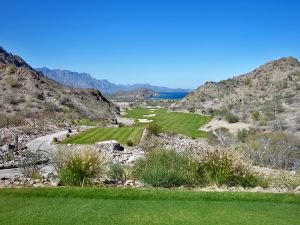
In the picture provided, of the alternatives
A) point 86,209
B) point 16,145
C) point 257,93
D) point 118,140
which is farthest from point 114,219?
point 257,93

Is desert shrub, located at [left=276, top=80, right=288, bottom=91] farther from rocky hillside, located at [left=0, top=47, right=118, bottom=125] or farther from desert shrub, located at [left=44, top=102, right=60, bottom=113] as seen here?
desert shrub, located at [left=44, top=102, right=60, bottom=113]

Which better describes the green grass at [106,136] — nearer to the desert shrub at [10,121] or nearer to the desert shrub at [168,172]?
the desert shrub at [10,121]

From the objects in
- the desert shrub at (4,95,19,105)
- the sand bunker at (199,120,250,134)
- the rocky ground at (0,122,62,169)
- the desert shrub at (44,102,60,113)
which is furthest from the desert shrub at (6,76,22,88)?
the sand bunker at (199,120,250,134)

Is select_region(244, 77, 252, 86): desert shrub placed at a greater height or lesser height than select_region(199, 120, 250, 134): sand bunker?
greater

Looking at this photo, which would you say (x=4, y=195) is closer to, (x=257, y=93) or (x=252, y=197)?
(x=252, y=197)

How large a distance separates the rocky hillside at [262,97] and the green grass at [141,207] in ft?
127

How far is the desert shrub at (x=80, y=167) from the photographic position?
11.7m

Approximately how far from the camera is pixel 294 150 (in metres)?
30.6

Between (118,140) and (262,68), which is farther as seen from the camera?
(262,68)

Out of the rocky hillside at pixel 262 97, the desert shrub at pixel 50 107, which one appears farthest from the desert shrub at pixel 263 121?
the desert shrub at pixel 50 107

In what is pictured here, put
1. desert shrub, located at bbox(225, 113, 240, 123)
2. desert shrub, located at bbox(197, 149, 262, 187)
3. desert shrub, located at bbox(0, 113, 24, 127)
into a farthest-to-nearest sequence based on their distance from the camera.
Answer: desert shrub, located at bbox(225, 113, 240, 123) < desert shrub, located at bbox(0, 113, 24, 127) < desert shrub, located at bbox(197, 149, 262, 187)

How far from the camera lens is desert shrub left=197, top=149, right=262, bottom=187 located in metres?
12.0

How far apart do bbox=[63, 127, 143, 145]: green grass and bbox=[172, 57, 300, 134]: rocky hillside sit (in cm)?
1860

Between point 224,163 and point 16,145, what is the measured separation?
23047mm
